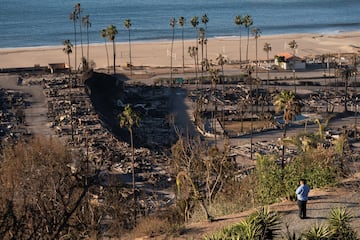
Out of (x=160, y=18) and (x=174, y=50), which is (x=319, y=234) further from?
(x=160, y=18)

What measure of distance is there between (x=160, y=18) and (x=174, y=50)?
169ft

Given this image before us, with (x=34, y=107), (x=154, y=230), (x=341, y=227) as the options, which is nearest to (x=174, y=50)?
(x=34, y=107)

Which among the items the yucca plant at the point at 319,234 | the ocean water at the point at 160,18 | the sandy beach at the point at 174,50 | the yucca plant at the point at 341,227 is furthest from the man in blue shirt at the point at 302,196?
the ocean water at the point at 160,18

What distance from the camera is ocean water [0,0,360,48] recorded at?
124688 mm

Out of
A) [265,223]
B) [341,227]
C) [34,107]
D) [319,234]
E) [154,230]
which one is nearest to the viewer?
[319,234]

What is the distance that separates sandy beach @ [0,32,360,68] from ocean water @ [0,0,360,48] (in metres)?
8.99

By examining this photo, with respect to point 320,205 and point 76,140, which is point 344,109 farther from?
point 320,205

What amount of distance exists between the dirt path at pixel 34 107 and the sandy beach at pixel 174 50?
17784 mm

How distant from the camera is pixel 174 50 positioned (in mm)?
103000

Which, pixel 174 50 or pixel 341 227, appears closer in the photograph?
pixel 341 227

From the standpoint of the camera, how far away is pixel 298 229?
19.5 meters

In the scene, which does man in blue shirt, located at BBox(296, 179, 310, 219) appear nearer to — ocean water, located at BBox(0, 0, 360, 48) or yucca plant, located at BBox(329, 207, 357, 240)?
yucca plant, located at BBox(329, 207, 357, 240)

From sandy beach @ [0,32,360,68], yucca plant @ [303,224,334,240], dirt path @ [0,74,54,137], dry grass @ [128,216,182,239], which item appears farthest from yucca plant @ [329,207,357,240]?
sandy beach @ [0,32,360,68]

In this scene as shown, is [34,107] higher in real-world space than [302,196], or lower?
lower
